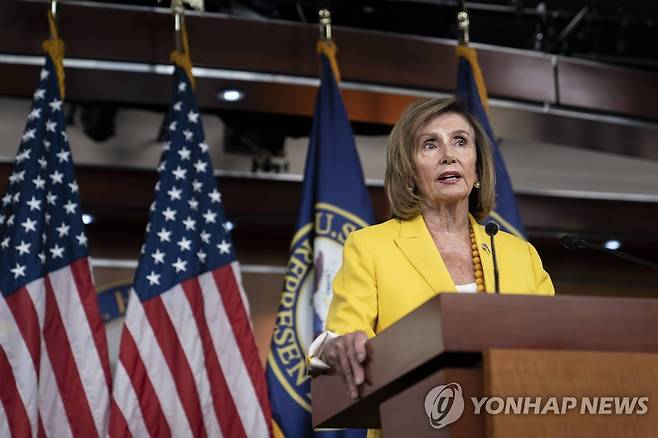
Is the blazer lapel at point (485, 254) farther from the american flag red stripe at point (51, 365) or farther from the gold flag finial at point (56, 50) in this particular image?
the gold flag finial at point (56, 50)

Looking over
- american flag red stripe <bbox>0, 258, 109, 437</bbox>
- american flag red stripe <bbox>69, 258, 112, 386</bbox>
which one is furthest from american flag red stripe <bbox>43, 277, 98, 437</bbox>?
american flag red stripe <bbox>69, 258, 112, 386</bbox>

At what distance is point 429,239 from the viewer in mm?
1954

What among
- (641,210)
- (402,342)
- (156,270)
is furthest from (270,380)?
(641,210)

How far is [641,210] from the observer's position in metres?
5.83

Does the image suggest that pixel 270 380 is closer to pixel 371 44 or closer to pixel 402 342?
pixel 371 44

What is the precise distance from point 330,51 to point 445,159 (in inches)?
85.8

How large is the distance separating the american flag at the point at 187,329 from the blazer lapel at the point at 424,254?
5.94 feet

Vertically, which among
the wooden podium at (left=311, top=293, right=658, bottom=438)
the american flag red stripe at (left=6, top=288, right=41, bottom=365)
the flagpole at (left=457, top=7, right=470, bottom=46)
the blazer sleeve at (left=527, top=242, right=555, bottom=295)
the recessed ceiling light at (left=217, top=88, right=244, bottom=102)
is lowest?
the wooden podium at (left=311, top=293, right=658, bottom=438)

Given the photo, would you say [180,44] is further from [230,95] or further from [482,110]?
[482,110]

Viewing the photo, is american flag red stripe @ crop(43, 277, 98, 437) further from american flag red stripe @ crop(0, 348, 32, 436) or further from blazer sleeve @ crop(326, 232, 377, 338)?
blazer sleeve @ crop(326, 232, 377, 338)

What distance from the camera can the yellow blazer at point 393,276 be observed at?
72.6 inches

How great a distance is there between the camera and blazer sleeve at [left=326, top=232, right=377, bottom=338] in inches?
71.6

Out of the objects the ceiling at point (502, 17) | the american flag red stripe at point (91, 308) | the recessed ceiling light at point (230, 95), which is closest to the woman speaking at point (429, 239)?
the american flag red stripe at point (91, 308)

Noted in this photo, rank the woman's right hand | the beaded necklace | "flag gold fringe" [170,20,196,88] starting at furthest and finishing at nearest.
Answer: "flag gold fringe" [170,20,196,88] → the beaded necklace → the woman's right hand
